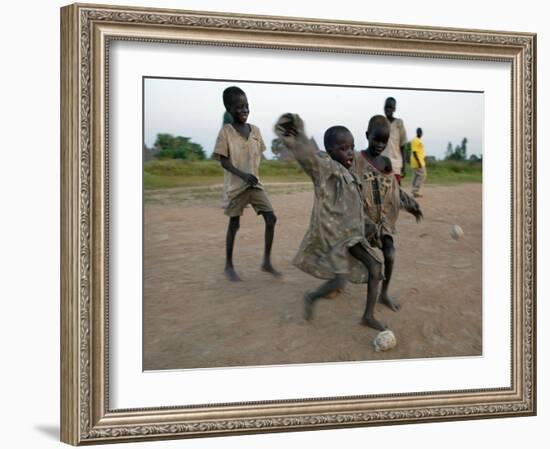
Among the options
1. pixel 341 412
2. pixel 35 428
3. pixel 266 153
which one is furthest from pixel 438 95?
pixel 35 428

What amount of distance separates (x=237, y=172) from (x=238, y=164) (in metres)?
0.05

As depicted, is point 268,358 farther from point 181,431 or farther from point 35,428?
point 35,428

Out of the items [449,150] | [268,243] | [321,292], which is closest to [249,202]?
[268,243]

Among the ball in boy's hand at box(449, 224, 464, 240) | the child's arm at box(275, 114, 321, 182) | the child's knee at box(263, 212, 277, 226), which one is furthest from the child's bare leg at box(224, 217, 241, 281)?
the ball in boy's hand at box(449, 224, 464, 240)

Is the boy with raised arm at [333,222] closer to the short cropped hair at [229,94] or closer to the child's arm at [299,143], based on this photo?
the child's arm at [299,143]

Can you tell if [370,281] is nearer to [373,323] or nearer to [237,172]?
[373,323]

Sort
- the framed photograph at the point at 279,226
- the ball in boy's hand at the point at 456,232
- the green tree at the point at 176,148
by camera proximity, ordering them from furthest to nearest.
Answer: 1. the ball in boy's hand at the point at 456,232
2. the green tree at the point at 176,148
3. the framed photograph at the point at 279,226

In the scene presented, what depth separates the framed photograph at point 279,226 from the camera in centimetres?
541

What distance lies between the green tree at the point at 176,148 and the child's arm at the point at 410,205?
1.24m

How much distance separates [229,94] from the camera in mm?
5672

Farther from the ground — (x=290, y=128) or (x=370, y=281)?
(x=290, y=128)

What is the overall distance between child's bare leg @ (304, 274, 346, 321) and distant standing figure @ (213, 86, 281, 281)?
1.06 feet

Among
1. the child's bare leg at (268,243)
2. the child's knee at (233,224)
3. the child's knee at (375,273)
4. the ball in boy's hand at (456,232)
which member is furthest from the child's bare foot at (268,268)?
the ball in boy's hand at (456,232)

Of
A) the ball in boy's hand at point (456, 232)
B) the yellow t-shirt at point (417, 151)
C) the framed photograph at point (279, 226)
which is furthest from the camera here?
the ball in boy's hand at point (456, 232)
